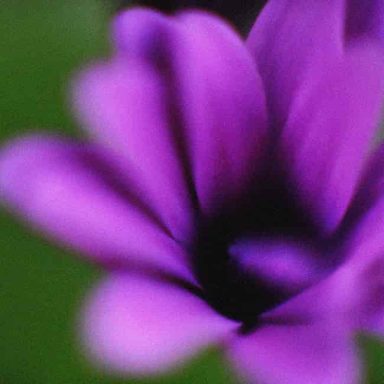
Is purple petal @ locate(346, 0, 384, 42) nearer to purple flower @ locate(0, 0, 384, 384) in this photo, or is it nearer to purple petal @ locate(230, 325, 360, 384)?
purple flower @ locate(0, 0, 384, 384)

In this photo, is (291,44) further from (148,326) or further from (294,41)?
(148,326)

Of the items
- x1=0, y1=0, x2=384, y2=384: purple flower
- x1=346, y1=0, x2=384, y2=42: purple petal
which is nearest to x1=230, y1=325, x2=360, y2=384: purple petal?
x1=0, y1=0, x2=384, y2=384: purple flower

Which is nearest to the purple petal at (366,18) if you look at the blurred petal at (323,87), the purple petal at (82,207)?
the blurred petal at (323,87)

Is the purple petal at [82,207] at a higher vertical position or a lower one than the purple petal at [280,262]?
higher

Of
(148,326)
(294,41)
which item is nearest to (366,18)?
(294,41)

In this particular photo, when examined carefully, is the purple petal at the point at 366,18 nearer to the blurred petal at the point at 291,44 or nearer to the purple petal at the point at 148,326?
the blurred petal at the point at 291,44

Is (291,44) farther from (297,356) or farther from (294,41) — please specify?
(297,356)
